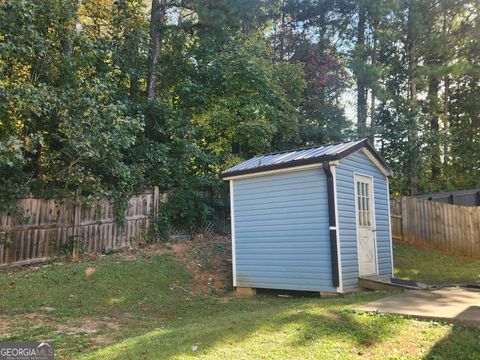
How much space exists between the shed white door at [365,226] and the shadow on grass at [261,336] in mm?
3411

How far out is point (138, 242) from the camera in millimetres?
11773

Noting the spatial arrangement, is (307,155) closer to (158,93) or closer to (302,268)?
(302,268)

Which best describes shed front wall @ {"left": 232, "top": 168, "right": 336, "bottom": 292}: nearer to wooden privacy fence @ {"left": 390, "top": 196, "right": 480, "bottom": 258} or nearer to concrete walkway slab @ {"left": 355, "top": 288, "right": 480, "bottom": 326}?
concrete walkway slab @ {"left": 355, "top": 288, "right": 480, "bottom": 326}

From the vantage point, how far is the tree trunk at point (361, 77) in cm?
1656

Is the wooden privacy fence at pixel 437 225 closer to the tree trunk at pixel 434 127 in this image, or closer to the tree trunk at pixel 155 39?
the tree trunk at pixel 434 127

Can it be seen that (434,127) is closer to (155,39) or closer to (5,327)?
(155,39)

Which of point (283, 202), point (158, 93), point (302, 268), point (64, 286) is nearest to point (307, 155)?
point (283, 202)

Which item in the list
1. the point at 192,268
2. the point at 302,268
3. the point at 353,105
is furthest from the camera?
the point at 353,105

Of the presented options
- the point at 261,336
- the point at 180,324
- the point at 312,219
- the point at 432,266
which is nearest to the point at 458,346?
the point at 261,336

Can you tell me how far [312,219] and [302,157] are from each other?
1.28 metres

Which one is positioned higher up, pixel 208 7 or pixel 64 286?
pixel 208 7

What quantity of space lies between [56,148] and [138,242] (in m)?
3.42

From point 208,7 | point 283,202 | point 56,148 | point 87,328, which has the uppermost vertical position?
point 208,7

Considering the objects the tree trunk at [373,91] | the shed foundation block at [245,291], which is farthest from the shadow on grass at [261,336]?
the tree trunk at [373,91]
